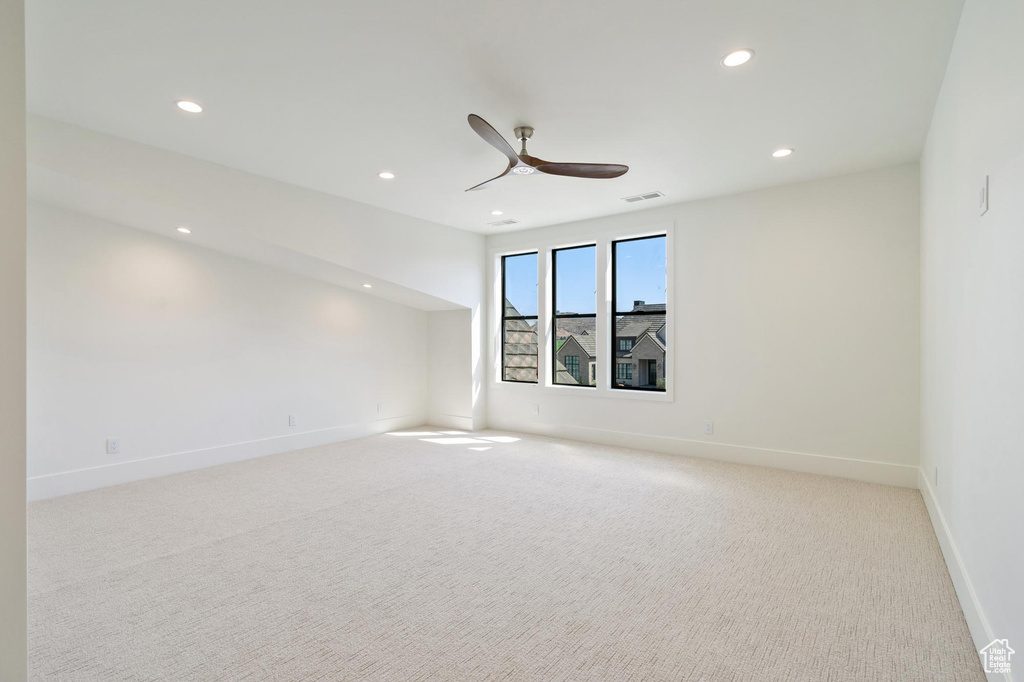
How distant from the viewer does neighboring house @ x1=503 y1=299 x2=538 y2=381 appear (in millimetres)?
6672

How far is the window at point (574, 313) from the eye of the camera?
6145mm

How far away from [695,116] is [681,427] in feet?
10.5

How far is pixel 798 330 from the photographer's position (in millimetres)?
4586

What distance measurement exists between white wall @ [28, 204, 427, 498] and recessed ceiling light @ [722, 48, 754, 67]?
15.5ft

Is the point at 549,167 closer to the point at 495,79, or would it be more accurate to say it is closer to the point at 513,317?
the point at 495,79

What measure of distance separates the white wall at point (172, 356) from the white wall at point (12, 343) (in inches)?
129

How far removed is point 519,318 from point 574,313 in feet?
2.87

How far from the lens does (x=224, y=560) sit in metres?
2.81

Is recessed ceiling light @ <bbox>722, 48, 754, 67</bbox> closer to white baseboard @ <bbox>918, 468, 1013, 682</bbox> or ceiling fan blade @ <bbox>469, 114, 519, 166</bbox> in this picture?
ceiling fan blade @ <bbox>469, 114, 519, 166</bbox>

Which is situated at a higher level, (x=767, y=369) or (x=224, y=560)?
(x=767, y=369)

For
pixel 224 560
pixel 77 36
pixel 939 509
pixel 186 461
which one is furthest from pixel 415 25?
pixel 186 461

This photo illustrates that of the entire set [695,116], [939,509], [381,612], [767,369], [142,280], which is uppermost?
[695,116]

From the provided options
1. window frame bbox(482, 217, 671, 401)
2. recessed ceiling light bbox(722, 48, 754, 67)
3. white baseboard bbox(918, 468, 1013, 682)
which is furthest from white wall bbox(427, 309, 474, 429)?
white baseboard bbox(918, 468, 1013, 682)

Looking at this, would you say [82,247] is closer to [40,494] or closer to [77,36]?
[40,494]
